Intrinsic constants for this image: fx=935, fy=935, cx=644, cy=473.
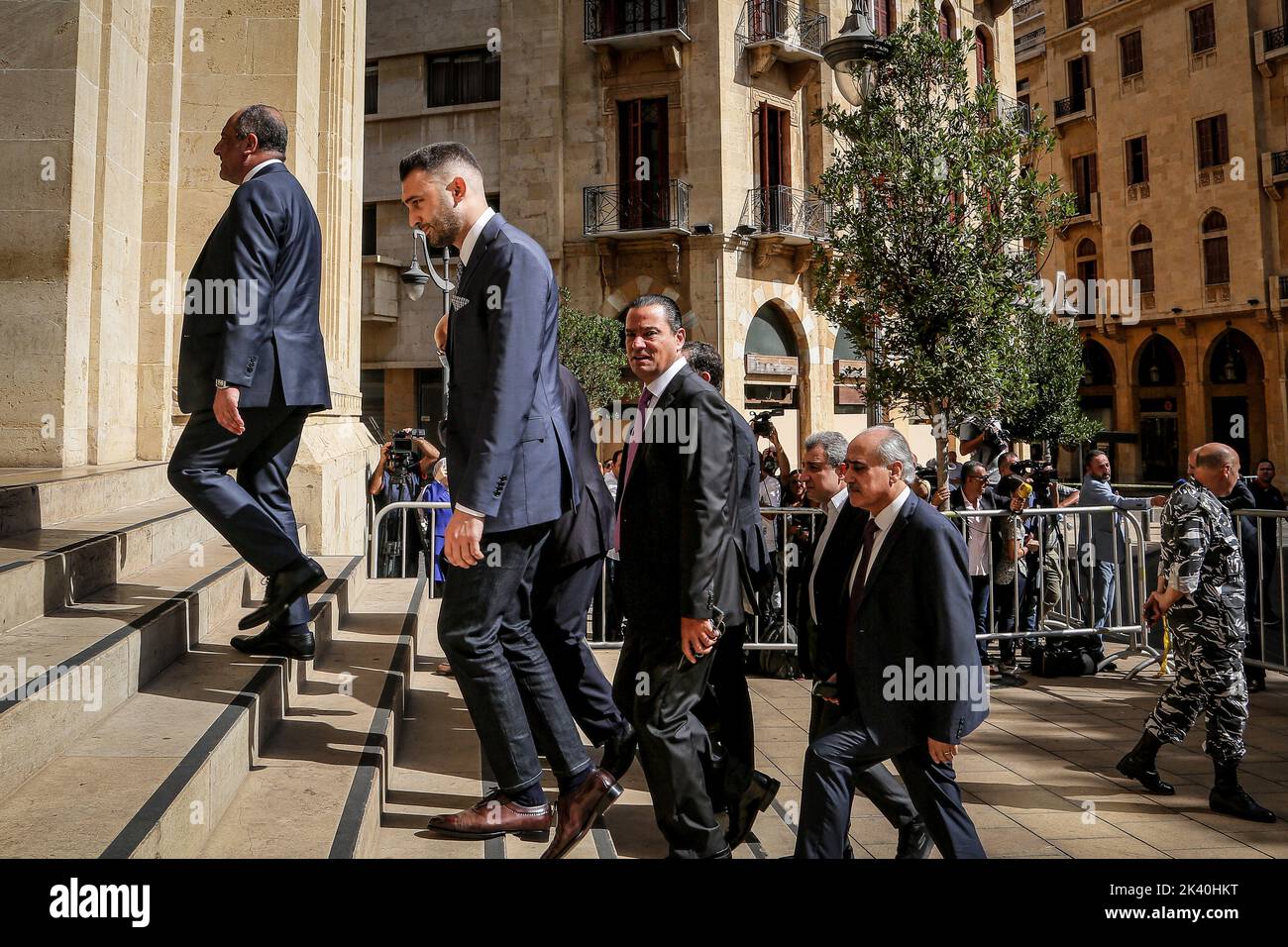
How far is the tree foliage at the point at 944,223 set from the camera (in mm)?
11516

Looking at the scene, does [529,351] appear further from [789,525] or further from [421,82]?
[421,82]

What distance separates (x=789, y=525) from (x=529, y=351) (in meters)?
6.08

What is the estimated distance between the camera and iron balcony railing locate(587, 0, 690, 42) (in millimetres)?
23109

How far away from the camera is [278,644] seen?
4.01 m

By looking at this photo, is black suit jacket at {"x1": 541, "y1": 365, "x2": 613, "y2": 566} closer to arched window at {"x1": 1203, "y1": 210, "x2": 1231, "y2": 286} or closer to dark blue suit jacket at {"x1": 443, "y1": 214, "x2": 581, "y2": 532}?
dark blue suit jacket at {"x1": 443, "y1": 214, "x2": 581, "y2": 532}

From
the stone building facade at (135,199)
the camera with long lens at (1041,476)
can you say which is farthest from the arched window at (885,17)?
the stone building facade at (135,199)

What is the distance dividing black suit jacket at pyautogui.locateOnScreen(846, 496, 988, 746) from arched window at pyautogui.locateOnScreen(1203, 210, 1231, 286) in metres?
36.0

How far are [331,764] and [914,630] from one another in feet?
6.98

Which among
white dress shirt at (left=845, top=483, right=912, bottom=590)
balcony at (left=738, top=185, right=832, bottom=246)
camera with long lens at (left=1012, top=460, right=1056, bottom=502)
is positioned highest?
balcony at (left=738, top=185, right=832, bottom=246)

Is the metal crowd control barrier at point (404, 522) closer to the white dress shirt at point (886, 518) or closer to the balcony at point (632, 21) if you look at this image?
the white dress shirt at point (886, 518)

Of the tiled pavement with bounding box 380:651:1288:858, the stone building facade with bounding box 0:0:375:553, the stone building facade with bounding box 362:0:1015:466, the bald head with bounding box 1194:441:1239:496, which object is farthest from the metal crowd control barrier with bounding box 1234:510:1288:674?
the stone building facade with bounding box 362:0:1015:466

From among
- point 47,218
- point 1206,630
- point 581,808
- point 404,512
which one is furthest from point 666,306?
point 404,512

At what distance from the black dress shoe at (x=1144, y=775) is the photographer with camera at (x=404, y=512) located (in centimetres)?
507
